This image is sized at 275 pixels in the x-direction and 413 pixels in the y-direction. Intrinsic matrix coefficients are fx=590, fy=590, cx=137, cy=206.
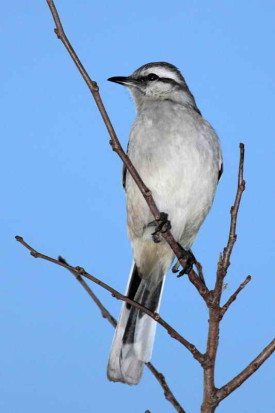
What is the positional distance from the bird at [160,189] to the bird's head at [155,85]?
0.20 ft

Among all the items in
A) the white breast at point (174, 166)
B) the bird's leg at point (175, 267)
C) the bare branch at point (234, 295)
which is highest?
the white breast at point (174, 166)

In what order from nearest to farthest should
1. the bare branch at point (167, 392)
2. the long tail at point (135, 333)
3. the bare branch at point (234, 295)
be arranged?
the bare branch at point (167, 392) < the bare branch at point (234, 295) < the long tail at point (135, 333)

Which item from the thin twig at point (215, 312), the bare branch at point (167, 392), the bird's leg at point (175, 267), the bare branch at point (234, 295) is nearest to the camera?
the thin twig at point (215, 312)

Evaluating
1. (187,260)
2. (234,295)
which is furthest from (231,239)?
(187,260)

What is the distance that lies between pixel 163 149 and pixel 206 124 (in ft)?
1.54

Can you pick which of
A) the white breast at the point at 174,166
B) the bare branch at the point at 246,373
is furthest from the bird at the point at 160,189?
the bare branch at the point at 246,373

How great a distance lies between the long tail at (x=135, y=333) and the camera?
9.80 ft

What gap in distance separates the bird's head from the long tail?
3.88 feet

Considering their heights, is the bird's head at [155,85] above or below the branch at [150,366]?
above

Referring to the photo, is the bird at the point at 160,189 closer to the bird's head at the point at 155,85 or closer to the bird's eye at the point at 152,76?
the bird's head at the point at 155,85

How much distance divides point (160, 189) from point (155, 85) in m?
1.00

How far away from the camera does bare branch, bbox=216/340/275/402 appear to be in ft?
7.14

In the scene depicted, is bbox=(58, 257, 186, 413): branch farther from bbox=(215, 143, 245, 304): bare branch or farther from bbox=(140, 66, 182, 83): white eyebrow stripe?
bbox=(140, 66, 182, 83): white eyebrow stripe

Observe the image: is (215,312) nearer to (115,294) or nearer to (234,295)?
(234,295)
